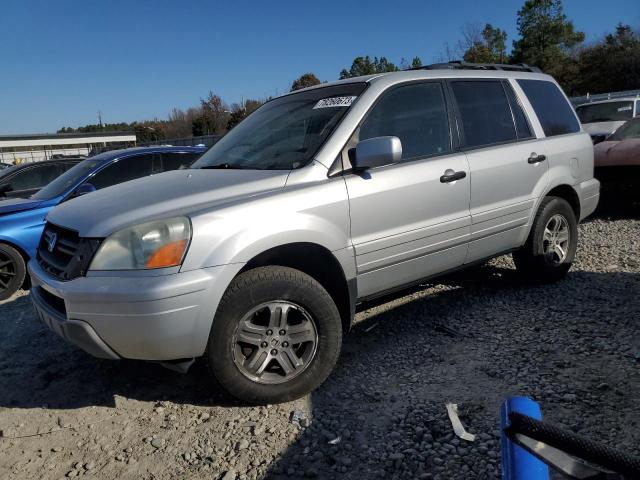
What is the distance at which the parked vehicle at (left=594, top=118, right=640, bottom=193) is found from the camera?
698 cm

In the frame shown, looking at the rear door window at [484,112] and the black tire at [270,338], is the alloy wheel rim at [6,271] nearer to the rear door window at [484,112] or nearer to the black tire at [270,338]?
the black tire at [270,338]

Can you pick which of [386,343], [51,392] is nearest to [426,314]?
[386,343]

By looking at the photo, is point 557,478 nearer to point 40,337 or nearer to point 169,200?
point 169,200

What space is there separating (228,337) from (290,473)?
2.41 ft

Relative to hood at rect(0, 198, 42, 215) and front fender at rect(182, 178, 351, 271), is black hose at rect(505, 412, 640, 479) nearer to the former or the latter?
front fender at rect(182, 178, 351, 271)

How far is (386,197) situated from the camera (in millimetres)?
3094

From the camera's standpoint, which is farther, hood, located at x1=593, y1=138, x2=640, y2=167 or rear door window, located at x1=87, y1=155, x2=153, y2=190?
hood, located at x1=593, y1=138, x2=640, y2=167

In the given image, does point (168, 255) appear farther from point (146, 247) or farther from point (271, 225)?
point (271, 225)

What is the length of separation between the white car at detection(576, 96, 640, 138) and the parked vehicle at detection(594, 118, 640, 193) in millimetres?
3820

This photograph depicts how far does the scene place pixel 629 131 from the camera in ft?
26.2

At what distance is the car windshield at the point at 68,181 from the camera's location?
5.88 metres

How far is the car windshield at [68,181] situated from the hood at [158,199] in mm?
3051

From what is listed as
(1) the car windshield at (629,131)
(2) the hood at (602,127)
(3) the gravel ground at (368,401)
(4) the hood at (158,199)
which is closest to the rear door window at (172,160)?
(3) the gravel ground at (368,401)

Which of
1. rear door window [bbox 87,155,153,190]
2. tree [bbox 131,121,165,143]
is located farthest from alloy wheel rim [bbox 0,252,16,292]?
tree [bbox 131,121,165,143]
